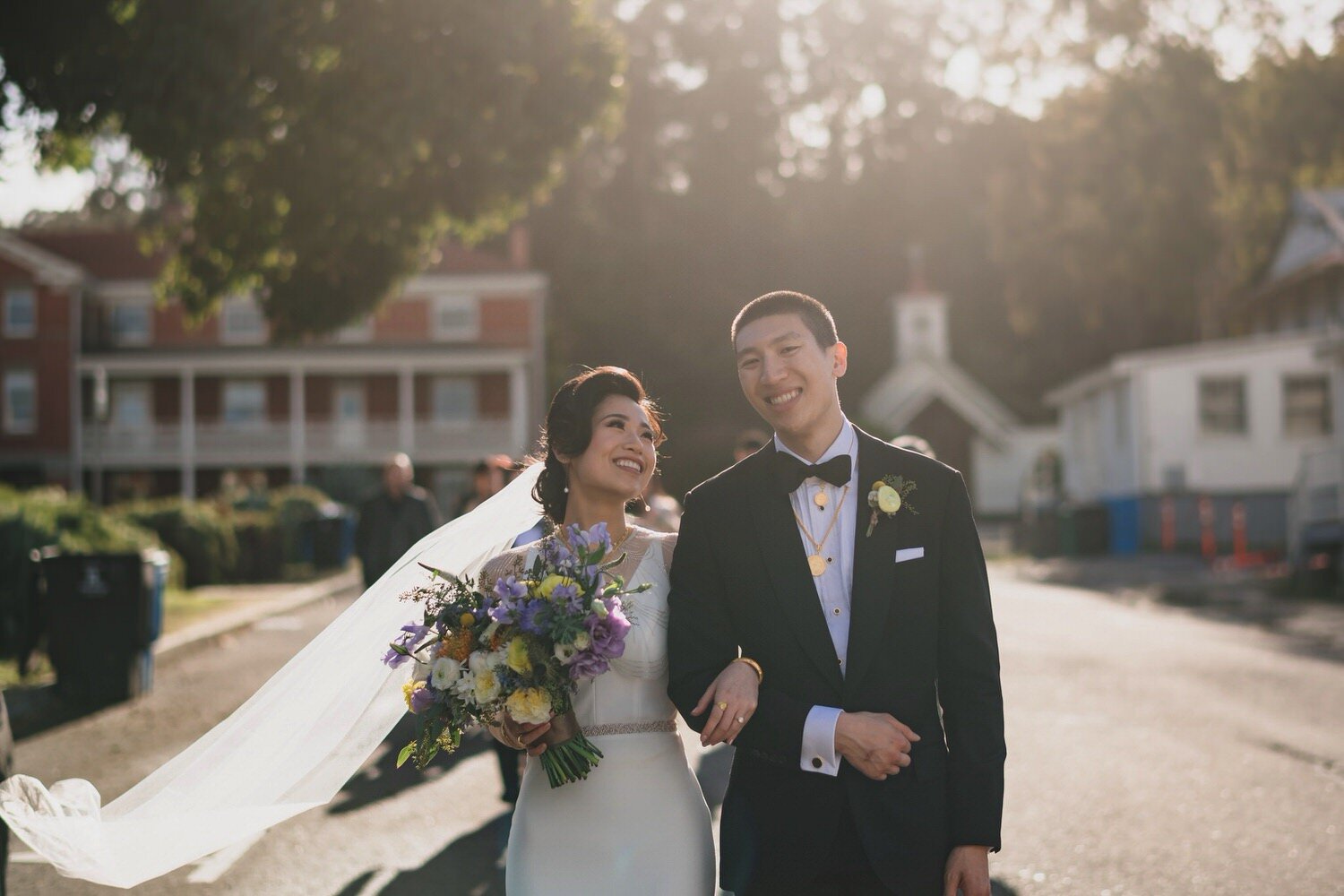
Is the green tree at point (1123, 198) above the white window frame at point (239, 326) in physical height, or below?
above

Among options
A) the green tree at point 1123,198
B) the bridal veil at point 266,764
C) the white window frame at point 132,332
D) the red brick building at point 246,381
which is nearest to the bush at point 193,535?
the red brick building at point 246,381

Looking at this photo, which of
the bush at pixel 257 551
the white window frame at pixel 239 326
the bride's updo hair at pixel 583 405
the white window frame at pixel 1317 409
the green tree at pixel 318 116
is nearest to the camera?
the bride's updo hair at pixel 583 405

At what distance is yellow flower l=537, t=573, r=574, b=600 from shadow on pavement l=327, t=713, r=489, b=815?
4.87 m

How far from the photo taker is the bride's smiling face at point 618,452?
462 cm

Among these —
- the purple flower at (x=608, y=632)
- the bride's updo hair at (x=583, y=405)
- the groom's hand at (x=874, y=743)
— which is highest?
the bride's updo hair at (x=583, y=405)

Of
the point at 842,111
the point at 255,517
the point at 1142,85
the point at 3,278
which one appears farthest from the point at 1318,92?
the point at 3,278

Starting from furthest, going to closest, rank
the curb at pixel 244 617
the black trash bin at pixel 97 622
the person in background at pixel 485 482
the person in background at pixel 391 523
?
the curb at pixel 244 617, the black trash bin at pixel 97 622, the person in background at pixel 391 523, the person in background at pixel 485 482

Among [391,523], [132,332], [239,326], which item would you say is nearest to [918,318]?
[239,326]

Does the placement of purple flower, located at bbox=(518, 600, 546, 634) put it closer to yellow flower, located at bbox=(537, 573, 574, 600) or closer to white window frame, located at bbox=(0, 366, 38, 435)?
yellow flower, located at bbox=(537, 573, 574, 600)

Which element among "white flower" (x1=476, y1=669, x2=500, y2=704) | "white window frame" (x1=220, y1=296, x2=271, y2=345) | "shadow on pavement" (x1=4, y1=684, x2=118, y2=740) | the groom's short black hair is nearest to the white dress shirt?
the groom's short black hair

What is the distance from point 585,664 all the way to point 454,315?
48.9 meters

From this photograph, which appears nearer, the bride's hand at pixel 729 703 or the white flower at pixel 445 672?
the bride's hand at pixel 729 703

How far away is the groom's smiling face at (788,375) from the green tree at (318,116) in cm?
1129

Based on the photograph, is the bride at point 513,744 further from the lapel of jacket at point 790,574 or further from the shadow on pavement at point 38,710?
the shadow on pavement at point 38,710
